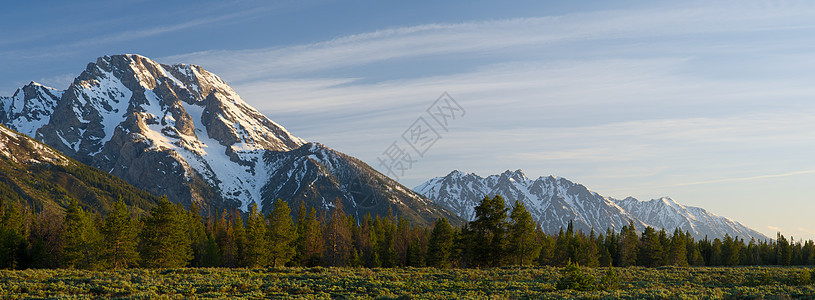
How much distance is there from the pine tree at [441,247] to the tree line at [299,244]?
0.17m

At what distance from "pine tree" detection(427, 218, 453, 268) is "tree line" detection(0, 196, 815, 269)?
0.57 ft

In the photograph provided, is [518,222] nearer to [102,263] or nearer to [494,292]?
[494,292]

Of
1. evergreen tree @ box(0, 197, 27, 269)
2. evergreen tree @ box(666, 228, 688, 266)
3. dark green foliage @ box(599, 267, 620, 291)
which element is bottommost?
evergreen tree @ box(0, 197, 27, 269)

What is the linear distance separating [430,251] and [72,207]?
56.2 metres

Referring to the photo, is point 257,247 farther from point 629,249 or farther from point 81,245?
point 629,249

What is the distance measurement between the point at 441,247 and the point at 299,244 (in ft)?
83.3

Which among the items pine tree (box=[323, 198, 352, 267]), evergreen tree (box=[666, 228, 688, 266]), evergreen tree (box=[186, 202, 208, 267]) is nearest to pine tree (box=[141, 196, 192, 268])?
evergreen tree (box=[186, 202, 208, 267])

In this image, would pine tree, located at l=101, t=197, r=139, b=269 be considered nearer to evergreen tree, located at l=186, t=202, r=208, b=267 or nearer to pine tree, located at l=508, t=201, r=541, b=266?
evergreen tree, located at l=186, t=202, r=208, b=267

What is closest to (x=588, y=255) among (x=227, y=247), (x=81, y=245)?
(x=227, y=247)

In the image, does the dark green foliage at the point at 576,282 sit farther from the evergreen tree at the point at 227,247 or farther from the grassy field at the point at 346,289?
the evergreen tree at the point at 227,247

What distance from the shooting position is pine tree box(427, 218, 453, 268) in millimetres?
91062

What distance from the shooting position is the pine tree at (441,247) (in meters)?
91.1

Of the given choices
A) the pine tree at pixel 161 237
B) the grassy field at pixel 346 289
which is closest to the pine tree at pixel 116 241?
the pine tree at pixel 161 237

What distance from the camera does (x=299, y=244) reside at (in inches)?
3701
